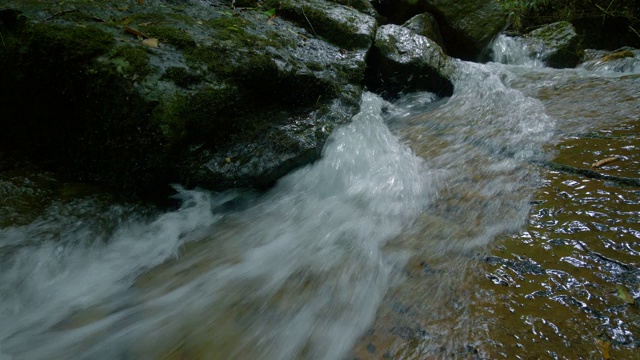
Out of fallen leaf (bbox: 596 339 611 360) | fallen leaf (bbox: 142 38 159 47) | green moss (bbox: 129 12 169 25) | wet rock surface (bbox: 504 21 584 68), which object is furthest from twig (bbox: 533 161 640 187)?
wet rock surface (bbox: 504 21 584 68)

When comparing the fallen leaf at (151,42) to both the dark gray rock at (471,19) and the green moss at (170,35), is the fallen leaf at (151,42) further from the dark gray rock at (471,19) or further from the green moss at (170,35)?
the dark gray rock at (471,19)

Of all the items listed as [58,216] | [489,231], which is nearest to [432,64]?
[489,231]

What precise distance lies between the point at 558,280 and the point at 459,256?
1.77 feet

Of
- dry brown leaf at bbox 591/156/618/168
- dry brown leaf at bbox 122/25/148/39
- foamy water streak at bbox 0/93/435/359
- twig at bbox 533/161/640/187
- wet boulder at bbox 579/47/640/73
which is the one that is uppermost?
dry brown leaf at bbox 122/25/148/39

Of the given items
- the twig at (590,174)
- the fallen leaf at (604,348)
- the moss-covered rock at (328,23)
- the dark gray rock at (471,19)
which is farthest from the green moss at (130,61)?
the dark gray rock at (471,19)

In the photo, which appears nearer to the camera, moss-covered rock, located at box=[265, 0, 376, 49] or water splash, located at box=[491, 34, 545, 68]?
moss-covered rock, located at box=[265, 0, 376, 49]

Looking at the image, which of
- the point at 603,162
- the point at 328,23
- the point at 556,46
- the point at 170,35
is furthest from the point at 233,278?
the point at 556,46

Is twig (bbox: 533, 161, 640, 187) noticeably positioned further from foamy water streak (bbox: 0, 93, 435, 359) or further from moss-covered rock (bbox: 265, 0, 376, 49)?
moss-covered rock (bbox: 265, 0, 376, 49)

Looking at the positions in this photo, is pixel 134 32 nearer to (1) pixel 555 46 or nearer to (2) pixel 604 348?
(2) pixel 604 348

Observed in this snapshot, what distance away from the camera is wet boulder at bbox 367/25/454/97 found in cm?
518

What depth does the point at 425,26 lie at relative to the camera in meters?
7.36

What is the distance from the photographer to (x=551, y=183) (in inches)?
107

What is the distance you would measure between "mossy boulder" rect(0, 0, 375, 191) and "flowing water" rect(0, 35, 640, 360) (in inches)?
10.0

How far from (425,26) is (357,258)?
661 cm
